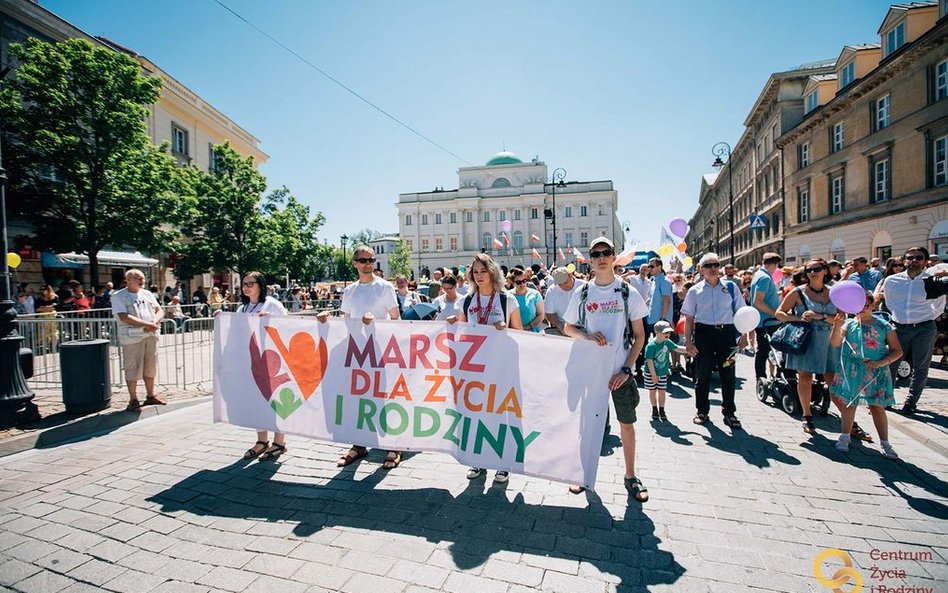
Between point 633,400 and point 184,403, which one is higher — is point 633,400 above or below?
above

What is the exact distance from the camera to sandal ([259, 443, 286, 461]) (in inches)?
180

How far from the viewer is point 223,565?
9.16 ft

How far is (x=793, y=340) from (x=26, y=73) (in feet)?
81.8

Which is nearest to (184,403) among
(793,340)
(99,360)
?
(99,360)

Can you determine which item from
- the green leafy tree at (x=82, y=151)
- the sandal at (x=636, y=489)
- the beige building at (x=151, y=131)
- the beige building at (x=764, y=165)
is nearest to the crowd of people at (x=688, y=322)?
the sandal at (x=636, y=489)

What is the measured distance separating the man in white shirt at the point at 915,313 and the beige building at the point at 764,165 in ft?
70.0

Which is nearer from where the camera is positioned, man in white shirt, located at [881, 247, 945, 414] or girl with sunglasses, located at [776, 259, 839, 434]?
girl with sunglasses, located at [776, 259, 839, 434]

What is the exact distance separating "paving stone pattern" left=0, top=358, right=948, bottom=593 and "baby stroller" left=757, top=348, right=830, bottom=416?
990mm

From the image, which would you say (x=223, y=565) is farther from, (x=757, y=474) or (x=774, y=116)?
(x=774, y=116)

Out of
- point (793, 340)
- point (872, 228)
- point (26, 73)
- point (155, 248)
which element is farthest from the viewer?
point (872, 228)

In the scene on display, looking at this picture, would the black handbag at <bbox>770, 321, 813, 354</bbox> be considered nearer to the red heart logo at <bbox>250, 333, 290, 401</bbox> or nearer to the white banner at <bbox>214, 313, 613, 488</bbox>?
the white banner at <bbox>214, 313, 613, 488</bbox>

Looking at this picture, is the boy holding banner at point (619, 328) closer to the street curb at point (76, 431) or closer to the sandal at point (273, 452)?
the sandal at point (273, 452)

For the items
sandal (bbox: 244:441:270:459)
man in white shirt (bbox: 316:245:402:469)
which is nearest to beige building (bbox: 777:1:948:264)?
man in white shirt (bbox: 316:245:402:469)

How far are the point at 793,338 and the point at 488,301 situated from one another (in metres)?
3.79
